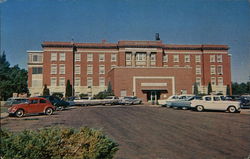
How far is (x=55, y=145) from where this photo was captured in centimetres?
414

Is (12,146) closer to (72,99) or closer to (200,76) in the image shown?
(72,99)

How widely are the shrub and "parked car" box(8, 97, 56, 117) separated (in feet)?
49.0

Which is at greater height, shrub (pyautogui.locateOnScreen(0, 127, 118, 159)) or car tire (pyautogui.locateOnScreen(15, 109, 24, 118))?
shrub (pyautogui.locateOnScreen(0, 127, 118, 159))

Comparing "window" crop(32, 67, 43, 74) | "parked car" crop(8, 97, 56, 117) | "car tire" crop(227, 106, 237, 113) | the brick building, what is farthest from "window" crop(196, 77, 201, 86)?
"parked car" crop(8, 97, 56, 117)

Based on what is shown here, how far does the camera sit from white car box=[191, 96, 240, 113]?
2048 cm

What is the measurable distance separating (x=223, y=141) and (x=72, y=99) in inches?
1146

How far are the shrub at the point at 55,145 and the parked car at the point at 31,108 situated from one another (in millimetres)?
14923

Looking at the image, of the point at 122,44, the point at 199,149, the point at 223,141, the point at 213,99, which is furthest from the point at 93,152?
the point at 122,44

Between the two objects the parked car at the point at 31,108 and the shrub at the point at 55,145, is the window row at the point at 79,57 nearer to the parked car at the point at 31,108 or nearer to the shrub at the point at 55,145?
the parked car at the point at 31,108

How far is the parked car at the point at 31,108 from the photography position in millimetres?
17739

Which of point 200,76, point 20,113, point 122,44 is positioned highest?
point 122,44

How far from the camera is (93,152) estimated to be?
4.04 meters

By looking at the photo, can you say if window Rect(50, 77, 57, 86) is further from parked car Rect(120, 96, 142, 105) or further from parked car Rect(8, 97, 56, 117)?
parked car Rect(8, 97, 56, 117)

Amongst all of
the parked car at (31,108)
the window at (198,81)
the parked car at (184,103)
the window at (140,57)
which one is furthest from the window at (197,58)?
the parked car at (31,108)
